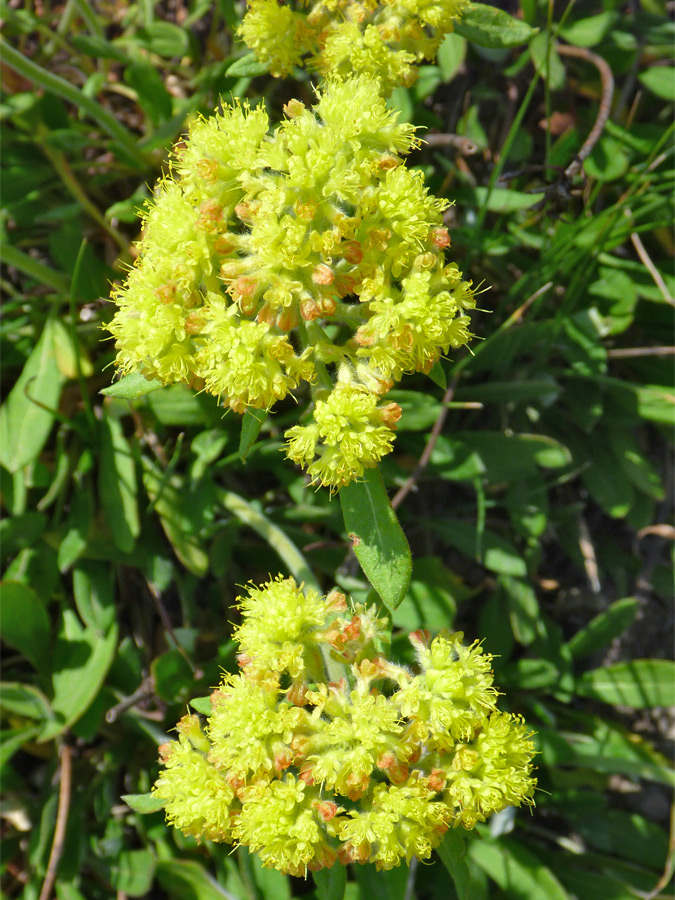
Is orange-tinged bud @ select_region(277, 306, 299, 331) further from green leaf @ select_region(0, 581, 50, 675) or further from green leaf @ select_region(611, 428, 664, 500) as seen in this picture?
green leaf @ select_region(611, 428, 664, 500)

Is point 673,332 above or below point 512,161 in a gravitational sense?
below

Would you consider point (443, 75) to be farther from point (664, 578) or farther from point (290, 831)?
point (290, 831)

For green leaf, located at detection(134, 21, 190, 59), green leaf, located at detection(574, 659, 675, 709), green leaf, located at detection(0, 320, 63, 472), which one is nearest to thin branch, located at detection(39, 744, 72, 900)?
green leaf, located at detection(0, 320, 63, 472)

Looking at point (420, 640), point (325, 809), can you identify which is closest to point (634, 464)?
point (420, 640)

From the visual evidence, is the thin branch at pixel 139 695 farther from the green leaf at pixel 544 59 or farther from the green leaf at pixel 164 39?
the green leaf at pixel 544 59

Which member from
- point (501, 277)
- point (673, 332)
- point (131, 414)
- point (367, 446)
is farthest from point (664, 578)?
A: point (131, 414)

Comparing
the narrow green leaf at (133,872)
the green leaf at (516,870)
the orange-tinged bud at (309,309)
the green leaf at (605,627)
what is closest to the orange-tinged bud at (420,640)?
the orange-tinged bud at (309,309)
